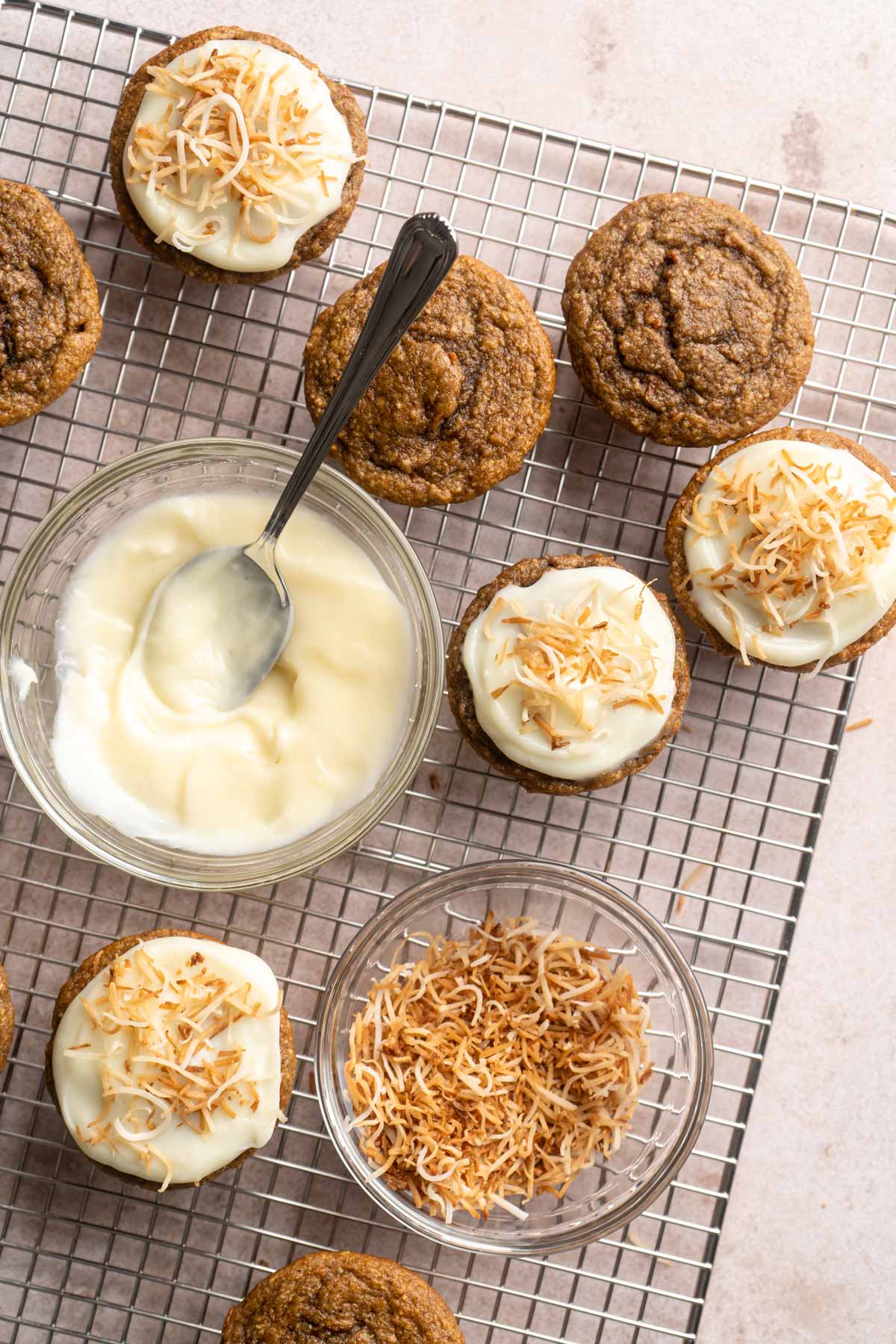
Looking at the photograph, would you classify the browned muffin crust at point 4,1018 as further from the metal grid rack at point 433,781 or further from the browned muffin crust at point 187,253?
the browned muffin crust at point 187,253

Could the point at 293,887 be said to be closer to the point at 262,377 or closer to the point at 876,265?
the point at 262,377

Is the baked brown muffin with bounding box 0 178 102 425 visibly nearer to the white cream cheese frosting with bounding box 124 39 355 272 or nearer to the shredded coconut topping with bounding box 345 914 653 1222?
the white cream cheese frosting with bounding box 124 39 355 272

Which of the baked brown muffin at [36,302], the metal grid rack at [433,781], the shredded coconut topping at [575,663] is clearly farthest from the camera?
the metal grid rack at [433,781]

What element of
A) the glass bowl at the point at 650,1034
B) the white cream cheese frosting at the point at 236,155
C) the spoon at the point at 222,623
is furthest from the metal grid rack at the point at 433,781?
the spoon at the point at 222,623

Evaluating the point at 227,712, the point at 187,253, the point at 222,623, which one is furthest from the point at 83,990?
the point at 187,253

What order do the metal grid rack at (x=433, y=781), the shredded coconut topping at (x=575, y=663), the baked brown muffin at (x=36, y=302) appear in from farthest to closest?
1. the metal grid rack at (x=433, y=781)
2. the baked brown muffin at (x=36, y=302)
3. the shredded coconut topping at (x=575, y=663)

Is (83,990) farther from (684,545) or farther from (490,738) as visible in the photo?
(684,545)

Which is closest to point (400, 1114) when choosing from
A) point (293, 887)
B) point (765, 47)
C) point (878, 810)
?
point (293, 887)

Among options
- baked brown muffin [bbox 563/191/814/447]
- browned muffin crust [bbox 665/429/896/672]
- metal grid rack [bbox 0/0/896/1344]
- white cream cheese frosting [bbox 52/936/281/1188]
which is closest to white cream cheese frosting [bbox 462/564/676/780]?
browned muffin crust [bbox 665/429/896/672]

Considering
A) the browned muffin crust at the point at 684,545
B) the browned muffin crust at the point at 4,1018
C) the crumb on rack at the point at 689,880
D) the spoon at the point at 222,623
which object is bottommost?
the browned muffin crust at the point at 4,1018

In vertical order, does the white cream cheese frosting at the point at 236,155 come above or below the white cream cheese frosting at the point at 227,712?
above
